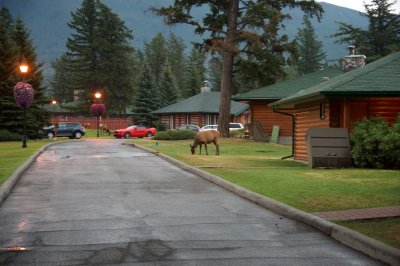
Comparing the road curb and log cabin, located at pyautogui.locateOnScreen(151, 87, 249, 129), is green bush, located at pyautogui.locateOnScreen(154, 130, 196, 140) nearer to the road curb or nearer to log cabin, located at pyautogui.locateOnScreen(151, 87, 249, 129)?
log cabin, located at pyautogui.locateOnScreen(151, 87, 249, 129)

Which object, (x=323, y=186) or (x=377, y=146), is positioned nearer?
(x=323, y=186)

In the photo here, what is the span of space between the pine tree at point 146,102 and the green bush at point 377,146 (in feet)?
188

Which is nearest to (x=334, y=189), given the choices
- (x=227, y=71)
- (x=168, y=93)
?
(x=227, y=71)

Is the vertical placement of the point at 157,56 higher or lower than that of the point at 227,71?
higher

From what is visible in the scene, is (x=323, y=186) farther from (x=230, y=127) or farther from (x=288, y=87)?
(x=230, y=127)

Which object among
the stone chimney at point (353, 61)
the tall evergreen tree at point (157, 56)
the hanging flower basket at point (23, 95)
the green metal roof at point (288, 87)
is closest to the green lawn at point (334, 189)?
the stone chimney at point (353, 61)

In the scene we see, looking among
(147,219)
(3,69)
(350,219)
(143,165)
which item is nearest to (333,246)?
(350,219)

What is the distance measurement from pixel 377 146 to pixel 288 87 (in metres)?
23.6

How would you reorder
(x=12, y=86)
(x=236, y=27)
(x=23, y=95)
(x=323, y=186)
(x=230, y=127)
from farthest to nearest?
1. (x=230, y=127)
2. (x=12, y=86)
3. (x=236, y=27)
4. (x=23, y=95)
5. (x=323, y=186)

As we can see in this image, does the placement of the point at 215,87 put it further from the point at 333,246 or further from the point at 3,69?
the point at 333,246

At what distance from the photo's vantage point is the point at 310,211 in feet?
28.5

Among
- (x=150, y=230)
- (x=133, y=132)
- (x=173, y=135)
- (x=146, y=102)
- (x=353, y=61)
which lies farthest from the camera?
(x=146, y=102)

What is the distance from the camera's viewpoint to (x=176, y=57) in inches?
5817

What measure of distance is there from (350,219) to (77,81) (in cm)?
8766
